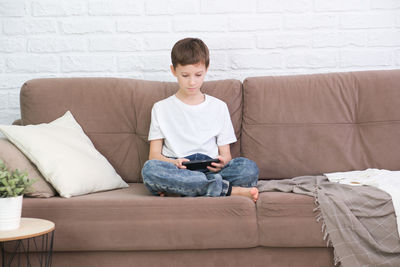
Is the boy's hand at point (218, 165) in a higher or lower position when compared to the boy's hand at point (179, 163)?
lower

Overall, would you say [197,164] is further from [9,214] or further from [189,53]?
[9,214]

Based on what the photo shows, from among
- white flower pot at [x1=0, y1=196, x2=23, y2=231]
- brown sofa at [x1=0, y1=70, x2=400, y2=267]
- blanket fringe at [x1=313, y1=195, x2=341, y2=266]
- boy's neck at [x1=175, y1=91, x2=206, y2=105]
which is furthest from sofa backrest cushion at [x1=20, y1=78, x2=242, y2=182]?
white flower pot at [x1=0, y1=196, x2=23, y2=231]

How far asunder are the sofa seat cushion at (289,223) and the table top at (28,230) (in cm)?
80

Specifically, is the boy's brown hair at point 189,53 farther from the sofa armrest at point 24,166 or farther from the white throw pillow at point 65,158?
the sofa armrest at point 24,166

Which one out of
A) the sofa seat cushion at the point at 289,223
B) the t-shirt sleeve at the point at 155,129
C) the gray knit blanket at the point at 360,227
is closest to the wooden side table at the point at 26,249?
the t-shirt sleeve at the point at 155,129

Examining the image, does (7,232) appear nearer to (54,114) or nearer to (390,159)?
(54,114)

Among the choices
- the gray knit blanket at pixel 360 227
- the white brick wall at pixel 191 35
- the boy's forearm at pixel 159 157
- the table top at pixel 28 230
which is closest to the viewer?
the table top at pixel 28 230

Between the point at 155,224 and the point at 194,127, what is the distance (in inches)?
26.0

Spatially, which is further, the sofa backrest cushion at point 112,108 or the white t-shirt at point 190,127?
the sofa backrest cushion at point 112,108

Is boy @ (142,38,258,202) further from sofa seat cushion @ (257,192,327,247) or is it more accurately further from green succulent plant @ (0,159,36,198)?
green succulent plant @ (0,159,36,198)

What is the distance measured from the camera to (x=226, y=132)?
244 cm

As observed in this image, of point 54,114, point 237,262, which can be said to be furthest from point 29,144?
point 237,262

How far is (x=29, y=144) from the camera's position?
2.09 metres

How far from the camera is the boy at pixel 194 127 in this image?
2.22m
